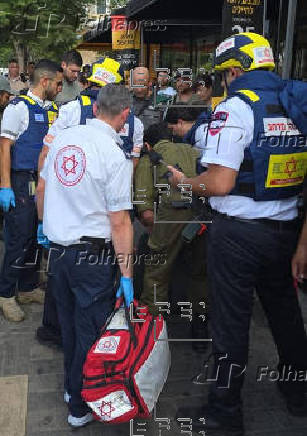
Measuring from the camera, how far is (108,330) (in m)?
2.44

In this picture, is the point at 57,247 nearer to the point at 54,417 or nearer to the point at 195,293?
the point at 54,417

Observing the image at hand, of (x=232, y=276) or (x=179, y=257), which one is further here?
(x=179, y=257)

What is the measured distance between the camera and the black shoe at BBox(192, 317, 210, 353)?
3.60 m

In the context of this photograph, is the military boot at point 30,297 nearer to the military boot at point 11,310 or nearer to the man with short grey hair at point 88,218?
the military boot at point 11,310

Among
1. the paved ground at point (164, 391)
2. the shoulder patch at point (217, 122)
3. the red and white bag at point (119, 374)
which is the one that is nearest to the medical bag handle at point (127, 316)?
the red and white bag at point (119, 374)

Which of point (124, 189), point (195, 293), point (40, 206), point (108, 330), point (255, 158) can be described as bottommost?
point (195, 293)

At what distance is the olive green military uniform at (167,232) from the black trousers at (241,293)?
0.87 meters

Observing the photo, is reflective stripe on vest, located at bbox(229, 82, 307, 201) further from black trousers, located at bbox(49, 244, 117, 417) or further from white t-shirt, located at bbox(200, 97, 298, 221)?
black trousers, located at bbox(49, 244, 117, 417)

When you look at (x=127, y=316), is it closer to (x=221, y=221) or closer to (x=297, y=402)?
(x=221, y=221)

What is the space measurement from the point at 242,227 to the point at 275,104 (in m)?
0.65

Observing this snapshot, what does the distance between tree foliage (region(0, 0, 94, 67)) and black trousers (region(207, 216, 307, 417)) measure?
1612cm

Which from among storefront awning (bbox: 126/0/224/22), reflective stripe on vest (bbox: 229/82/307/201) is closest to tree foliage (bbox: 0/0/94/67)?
storefront awning (bbox: 126/0/224/22)

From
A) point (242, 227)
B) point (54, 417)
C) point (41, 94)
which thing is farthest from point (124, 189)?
point (41, 94)

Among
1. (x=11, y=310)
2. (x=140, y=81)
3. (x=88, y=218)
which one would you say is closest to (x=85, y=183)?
(x=88, y=218)
